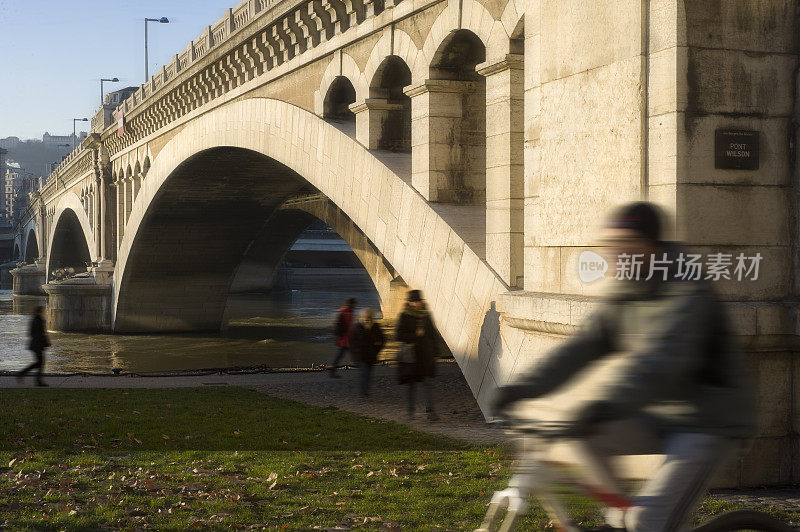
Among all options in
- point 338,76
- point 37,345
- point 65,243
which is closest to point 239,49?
point 338,76

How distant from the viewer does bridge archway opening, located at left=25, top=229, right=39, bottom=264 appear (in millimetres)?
109006

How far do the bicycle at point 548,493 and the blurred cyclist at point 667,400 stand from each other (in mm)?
69

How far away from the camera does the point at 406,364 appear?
12828 mm

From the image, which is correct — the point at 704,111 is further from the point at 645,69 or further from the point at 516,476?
the point at 516,476

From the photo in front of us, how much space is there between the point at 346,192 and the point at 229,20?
9165 mm

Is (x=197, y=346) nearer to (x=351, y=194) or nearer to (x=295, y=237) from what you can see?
(x=351, y=194)

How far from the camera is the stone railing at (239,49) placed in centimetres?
1636

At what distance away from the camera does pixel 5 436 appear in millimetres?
10609

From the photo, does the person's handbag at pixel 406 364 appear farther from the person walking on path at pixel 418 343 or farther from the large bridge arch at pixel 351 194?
the large bridge arch at pixel 351 194

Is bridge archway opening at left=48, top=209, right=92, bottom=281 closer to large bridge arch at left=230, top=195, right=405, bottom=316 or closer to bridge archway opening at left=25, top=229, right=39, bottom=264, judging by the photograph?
large bridge arch at left=230, top=195, right=405, bottom=316

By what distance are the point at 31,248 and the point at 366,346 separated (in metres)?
106

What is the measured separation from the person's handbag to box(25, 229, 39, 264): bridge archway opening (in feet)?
337

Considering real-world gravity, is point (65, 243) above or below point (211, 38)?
below

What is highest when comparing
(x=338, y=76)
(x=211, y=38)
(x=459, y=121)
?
(x=211, y=38)
